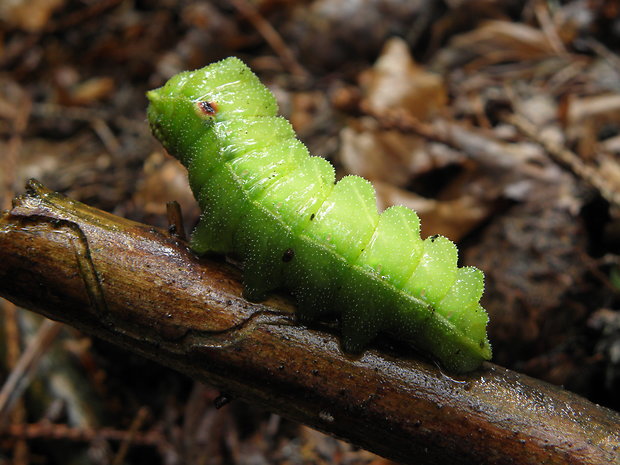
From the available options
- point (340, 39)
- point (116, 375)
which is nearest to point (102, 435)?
point (116, 375)

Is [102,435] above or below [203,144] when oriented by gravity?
below

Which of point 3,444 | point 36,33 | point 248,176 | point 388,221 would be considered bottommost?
point 3,444

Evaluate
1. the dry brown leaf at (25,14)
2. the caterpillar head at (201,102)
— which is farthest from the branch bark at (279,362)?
the dry brown leaf at (25,14)

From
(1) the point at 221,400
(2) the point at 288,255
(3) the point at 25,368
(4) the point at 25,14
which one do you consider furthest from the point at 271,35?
(1) the point at 221,400

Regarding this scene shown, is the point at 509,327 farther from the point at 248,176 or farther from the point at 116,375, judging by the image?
the point at 116,375

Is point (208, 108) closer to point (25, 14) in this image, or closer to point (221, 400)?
point (221, 400)

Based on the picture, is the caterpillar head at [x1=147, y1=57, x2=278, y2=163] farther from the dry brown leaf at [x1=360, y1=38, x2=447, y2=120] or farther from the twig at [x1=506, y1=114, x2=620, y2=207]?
the dry brown leaf at [x1=360, y1=38, x2=447, y2=120]

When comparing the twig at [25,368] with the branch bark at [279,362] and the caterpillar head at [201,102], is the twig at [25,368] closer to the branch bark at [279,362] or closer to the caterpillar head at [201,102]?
the branch bark at [279,362]

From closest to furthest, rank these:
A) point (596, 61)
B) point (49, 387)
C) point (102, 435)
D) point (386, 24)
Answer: point (102, 435) < point (49, 387) < point (596, 61) < point (386, 24)
